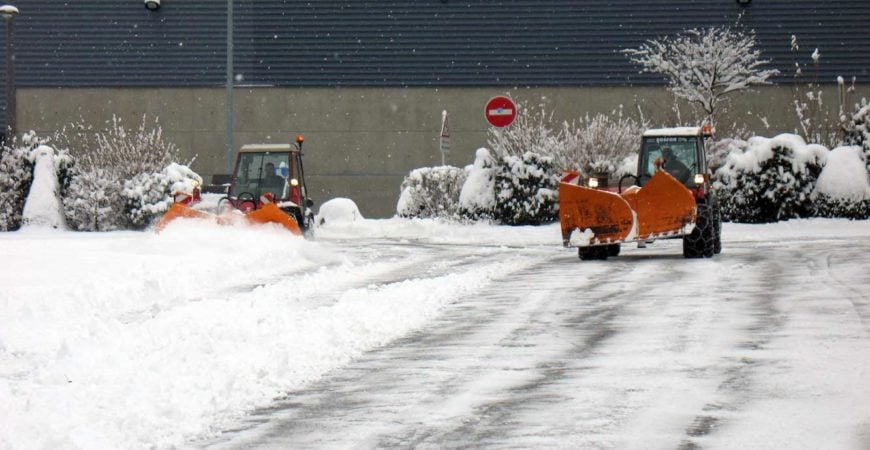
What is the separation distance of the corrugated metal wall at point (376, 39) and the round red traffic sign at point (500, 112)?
7.40m

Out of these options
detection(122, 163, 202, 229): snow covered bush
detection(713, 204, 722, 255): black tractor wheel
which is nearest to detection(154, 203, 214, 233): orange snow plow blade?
detection(713, 204, 722, 255): black tractor wheel

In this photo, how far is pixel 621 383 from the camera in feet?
28.3

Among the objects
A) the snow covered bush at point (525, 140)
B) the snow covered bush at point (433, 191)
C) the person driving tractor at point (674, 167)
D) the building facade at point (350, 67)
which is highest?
the building facade at point (350, 67)

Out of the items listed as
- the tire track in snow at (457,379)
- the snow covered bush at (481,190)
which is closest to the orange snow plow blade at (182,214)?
the tire track in snow at (457,379)

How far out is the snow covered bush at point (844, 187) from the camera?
1103 inches

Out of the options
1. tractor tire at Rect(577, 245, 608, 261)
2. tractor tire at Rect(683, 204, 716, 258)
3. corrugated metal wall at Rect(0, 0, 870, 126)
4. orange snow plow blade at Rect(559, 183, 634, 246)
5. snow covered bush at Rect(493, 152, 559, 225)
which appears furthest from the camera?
corrugated metal wall at Rect(0, 0, 870, 126)

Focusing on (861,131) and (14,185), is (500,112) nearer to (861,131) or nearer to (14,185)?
(861,131)

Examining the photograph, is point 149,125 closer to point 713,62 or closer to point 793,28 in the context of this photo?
point 713,62

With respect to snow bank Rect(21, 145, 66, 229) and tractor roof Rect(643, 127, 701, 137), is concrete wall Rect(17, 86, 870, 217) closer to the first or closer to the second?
snow bank Rect(21, 145, 66, 229)

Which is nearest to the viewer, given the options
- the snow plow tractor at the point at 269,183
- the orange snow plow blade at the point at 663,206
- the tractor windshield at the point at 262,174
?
the orange snow plow blade at the point at 663,206

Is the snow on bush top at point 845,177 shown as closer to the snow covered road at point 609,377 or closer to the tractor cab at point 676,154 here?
the tractor cab at point 676,154

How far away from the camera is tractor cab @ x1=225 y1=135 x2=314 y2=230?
76.3ft

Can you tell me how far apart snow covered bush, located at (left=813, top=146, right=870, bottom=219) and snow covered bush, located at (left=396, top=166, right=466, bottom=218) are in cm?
761

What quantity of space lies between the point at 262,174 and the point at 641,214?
7641 mm
